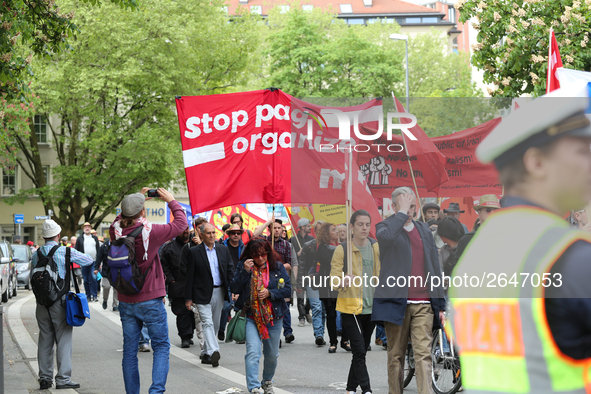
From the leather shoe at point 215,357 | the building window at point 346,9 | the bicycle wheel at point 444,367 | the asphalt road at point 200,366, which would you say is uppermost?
the building window at point 346,9

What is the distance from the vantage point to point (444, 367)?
23.0 feet

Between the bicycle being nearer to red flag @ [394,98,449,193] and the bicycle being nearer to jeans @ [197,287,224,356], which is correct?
red flag @ [394,98,449,193]

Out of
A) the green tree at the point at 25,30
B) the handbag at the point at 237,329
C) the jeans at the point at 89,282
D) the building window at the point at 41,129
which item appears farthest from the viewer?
the building window at the point at 41,129

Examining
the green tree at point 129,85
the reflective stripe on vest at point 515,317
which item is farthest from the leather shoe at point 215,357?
the green tree at point 129,85

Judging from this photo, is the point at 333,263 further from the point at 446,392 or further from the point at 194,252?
the point at 194,252

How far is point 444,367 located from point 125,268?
3267 mm

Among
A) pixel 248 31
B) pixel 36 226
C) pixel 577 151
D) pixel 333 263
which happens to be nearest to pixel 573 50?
pixel 333 263

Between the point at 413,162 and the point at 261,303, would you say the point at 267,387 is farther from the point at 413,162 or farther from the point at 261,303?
the point at 413,162

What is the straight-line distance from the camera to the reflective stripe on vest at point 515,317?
1.59 metres

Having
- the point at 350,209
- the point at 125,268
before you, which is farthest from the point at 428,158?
the point at 125,268

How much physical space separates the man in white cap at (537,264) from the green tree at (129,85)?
2633 cm

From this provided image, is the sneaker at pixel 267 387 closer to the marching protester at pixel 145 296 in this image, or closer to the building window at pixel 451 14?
the marching protester at pixel 145 296

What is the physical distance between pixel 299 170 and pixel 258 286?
4.23ft

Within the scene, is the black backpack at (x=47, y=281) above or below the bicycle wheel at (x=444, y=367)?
above
